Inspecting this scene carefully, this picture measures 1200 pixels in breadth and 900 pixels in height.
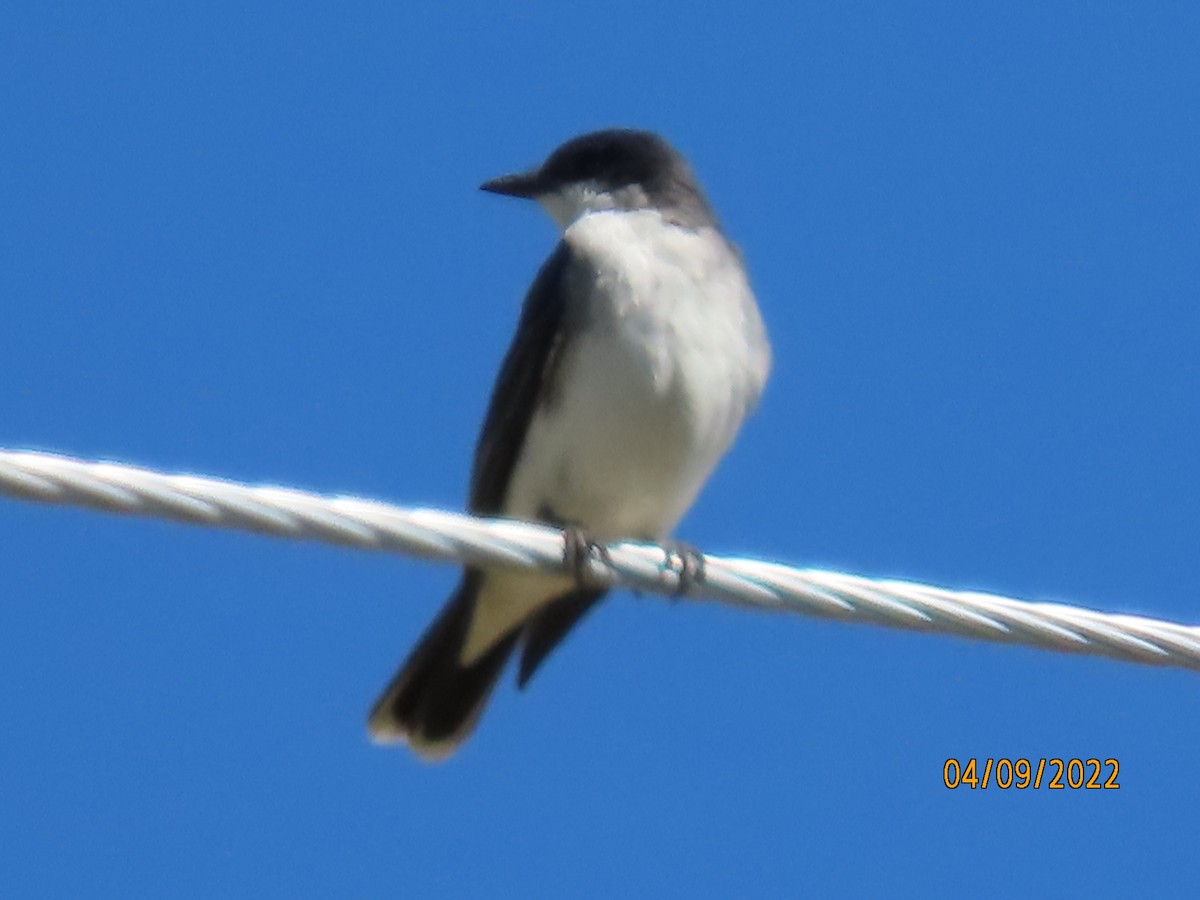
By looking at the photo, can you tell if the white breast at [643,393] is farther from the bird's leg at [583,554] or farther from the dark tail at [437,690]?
the bird's leg at [583,554]

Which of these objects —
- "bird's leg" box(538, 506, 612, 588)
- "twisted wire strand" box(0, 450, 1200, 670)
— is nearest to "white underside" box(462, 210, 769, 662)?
"bird's leg" box(538, 506, 612, 588)

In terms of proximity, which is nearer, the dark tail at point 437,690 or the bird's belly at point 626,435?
the bird's belly at point 626,435

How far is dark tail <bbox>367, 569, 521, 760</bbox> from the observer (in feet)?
23.3

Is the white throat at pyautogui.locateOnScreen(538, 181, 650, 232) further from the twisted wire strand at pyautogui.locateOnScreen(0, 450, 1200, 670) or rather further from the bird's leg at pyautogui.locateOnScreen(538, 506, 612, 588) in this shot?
the twisted wire strand at pyautogui.locateOnScreen(0, 450, 1200, 670)

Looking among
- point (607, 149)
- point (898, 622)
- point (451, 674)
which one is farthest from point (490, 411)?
point (898, 622)

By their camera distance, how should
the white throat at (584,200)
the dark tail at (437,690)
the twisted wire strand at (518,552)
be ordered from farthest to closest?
the white throat at (584,200)
the dark tail at (437,690)
the twisted wire strand at (518,552)

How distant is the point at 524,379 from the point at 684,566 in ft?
5.51

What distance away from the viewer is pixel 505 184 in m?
8.25

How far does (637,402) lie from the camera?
659 centimetres

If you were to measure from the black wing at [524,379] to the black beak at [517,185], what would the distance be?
3.68ft

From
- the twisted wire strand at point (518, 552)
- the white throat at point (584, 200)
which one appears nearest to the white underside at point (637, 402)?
the white throat at point (584, 200)

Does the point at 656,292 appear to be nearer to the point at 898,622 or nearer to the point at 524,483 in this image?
the point at 524,483

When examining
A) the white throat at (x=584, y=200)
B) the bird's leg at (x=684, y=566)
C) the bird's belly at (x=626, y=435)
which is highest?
the white throat at (x=584, y=200)

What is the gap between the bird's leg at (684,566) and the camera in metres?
4.87
